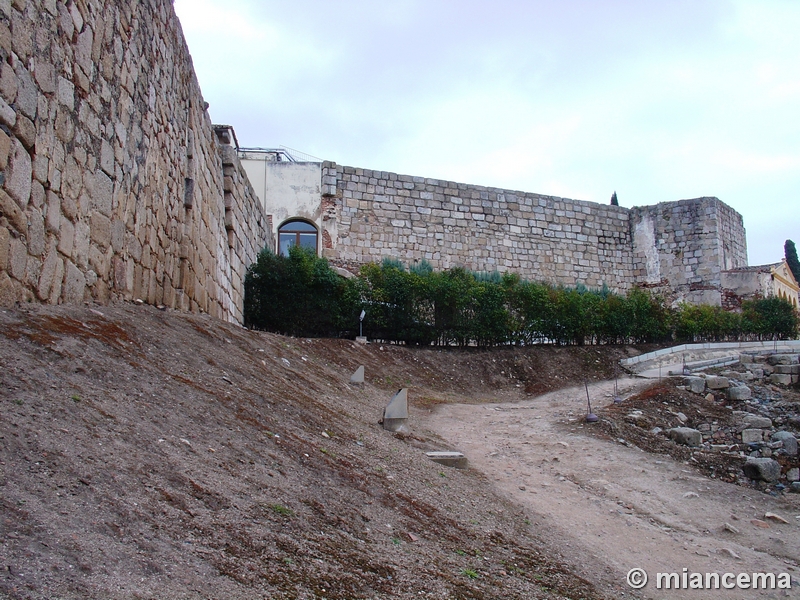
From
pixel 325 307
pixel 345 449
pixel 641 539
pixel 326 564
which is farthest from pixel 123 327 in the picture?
pixel 325 307

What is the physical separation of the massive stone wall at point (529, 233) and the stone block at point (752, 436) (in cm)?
1194

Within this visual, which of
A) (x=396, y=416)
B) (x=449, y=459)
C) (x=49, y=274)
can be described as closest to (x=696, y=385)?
(x=396, y=416)

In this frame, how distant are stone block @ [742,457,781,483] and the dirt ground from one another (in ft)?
1.14

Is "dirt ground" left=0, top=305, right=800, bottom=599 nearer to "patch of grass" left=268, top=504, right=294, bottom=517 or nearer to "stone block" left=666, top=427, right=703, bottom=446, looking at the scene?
"patch of grass" left=268, top=504, right=294, bottom=517

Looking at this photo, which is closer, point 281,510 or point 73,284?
point 281,510

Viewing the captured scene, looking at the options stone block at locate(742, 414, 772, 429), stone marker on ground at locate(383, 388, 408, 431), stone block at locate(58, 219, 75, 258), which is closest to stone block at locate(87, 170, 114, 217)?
stone block at locate(58, 219, 75, 258)

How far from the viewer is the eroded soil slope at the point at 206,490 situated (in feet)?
8.55

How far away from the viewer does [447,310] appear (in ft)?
52.6

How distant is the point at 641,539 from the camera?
607 cm

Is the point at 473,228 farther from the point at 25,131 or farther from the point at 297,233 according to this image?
the point at 25,131

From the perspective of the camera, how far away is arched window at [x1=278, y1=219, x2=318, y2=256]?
19625mm

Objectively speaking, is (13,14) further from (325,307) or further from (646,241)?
(646,241)

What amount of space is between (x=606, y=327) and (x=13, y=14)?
15856mm

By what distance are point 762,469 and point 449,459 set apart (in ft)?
14.7
